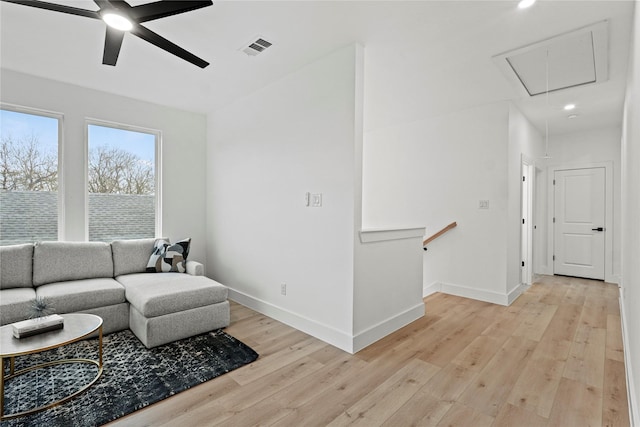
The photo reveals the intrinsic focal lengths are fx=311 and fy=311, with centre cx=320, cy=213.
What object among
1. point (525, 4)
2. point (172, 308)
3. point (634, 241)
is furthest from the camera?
point (172, 308)

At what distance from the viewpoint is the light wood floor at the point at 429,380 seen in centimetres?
180

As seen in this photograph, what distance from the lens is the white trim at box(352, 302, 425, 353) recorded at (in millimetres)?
2639

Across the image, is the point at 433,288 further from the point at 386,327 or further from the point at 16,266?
the point at 16,266

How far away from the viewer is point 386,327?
2920 mm

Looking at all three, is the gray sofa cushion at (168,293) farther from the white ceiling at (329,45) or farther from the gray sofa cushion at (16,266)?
the white ceiling at (329,45)

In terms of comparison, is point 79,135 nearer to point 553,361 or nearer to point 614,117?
point 553,361

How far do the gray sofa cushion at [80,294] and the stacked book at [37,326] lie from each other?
528 mm

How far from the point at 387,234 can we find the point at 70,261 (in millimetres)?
3243

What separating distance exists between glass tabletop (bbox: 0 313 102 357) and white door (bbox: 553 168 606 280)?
6.81 m

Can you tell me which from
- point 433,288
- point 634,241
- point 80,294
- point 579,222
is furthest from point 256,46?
point 579,222

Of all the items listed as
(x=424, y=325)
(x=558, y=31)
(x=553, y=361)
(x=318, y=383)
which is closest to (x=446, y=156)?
(x=558, y=31)

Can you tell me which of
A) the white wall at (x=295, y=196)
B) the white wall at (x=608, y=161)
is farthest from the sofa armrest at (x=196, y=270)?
the white wall at (x=608, y=161)

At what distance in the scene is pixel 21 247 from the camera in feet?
9.95

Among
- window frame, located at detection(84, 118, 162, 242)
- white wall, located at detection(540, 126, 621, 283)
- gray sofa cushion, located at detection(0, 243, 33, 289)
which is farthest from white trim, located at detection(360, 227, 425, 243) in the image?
white wall, located at detection(540, 126, 621, 283)
